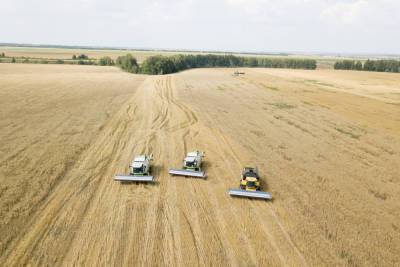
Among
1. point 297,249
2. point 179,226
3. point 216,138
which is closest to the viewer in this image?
point 297,249

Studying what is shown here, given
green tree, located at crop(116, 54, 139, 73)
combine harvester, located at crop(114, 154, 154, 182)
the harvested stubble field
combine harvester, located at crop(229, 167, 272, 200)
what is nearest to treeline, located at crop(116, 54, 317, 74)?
green tree, located at crop(116, 54, 139, 73)

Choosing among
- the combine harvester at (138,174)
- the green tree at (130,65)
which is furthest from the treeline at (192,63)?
the combine harvester at (138,174)

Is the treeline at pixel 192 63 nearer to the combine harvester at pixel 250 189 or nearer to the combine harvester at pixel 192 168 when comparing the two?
the combine harvester at pixel 192 168

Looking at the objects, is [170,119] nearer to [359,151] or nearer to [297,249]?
[359,151]

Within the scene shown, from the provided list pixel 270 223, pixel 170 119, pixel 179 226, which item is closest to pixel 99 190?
pixel 179 226

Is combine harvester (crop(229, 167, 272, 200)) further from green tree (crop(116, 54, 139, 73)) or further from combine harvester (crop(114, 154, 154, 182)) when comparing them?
green tree (crop(116, 54, 139, 73))

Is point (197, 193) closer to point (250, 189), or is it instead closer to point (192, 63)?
point (250, 189)
